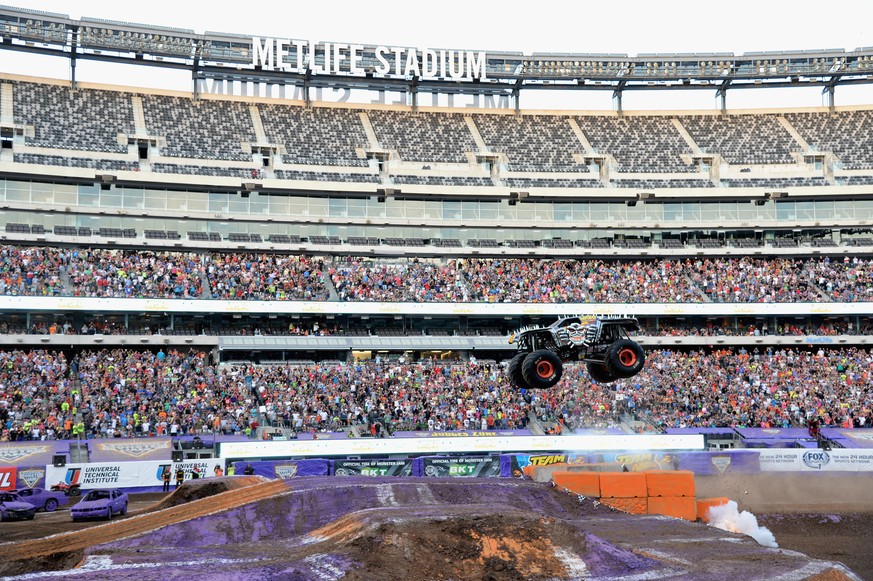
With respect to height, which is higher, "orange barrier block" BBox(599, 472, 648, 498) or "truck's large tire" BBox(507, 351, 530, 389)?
"truck's large tire" BBox(507, 351, 530, 389)

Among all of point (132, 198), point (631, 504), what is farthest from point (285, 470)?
point (132, 198)

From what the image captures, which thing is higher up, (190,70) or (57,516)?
(190,70)

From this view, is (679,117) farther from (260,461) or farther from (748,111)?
(260,461)

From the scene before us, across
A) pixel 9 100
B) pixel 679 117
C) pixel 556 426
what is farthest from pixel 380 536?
pixel 679 117

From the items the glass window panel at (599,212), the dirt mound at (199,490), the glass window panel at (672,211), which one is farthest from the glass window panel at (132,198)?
the glass window panel at (672,211)

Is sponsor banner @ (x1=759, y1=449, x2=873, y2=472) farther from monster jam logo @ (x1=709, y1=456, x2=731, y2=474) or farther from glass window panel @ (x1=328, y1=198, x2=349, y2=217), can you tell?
glass window panel @ (x1=328, y1=198, x2=349, y2=217)

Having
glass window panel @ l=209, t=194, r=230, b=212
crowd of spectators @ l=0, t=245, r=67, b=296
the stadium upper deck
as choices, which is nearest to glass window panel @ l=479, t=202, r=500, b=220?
the stadium upper deck
